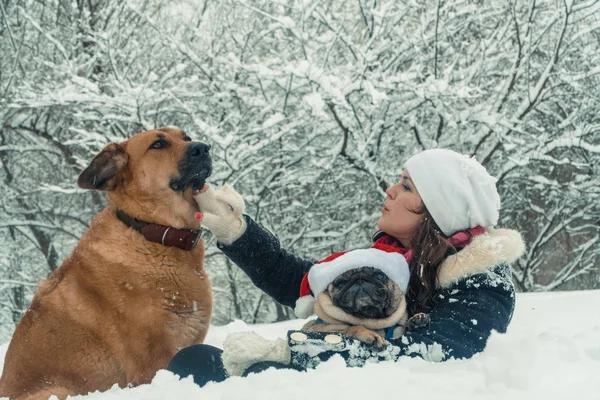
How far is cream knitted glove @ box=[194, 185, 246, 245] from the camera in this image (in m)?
2.80

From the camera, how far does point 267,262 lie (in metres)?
2.95

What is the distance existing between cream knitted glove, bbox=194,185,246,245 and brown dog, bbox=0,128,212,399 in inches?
7.2

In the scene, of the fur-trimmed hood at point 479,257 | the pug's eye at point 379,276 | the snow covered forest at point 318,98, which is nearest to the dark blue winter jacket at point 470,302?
the fur-trimmed hood at point 479,257

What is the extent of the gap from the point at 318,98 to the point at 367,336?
3163 millimetres

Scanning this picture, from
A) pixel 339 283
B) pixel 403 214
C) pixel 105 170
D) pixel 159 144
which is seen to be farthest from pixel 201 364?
pixel 159 144

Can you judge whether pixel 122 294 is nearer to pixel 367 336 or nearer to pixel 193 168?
pixel 193 168

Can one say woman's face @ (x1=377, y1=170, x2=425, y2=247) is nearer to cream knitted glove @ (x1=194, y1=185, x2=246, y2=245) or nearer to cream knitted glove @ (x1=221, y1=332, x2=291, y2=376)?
cream knitted glove @ (x1=194, y1=185, x2=246, y2=245)

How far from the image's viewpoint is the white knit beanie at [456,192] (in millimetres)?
2459

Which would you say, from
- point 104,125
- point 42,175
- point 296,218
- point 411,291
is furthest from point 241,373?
point 42,175

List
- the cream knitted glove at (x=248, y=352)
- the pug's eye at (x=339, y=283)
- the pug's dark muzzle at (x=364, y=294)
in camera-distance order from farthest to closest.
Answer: the pug's eye at (x=339, y=283)
the pug's dark muzzle at (x=364, y=294)
the cream knitted glove at (x=248, y=352)

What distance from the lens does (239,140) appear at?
20.3ft

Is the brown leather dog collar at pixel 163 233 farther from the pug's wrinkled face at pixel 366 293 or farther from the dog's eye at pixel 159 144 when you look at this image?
the pug's wrinkled face at pixel 366 293

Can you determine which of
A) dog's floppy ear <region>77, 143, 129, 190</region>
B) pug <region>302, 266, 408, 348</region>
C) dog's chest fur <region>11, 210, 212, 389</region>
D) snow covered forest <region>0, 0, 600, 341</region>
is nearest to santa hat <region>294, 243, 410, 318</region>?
pug <region>302, 266, 408, 348</region>

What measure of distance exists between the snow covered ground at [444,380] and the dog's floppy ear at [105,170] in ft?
3.85
